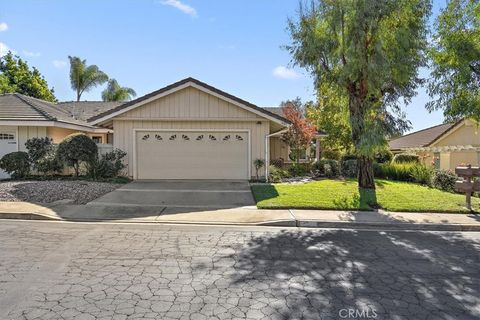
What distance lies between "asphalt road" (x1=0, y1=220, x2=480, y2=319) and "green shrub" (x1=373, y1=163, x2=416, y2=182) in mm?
11303

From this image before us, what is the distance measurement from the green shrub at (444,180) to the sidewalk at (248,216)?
5426mm

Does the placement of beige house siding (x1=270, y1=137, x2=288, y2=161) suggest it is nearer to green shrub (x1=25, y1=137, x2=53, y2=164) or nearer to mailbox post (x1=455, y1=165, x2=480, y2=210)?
green shrub (x1=25, y1=137, x2=53, y2=164)

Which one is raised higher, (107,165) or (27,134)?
(27,134)

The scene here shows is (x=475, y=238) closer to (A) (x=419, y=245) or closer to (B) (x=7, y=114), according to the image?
(A) (x=419, y=245)

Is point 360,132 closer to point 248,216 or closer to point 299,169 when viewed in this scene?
point 248,216

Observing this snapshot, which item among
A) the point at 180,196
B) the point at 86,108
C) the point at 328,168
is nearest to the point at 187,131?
the point at 180,196

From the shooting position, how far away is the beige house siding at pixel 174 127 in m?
15.9

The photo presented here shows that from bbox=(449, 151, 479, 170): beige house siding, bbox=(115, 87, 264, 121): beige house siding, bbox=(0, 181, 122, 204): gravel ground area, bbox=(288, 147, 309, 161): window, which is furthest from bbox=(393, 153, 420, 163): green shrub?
bbox=(0, 181, 122, 204): gravel ground area

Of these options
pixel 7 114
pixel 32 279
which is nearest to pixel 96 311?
pixel 32 279

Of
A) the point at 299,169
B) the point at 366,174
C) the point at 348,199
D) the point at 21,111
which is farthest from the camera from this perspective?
the point at 299,169

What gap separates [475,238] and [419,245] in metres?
1.75

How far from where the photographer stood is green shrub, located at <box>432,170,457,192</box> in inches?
584

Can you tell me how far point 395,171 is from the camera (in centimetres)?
1922

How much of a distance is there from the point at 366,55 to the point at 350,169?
35.9 feet
